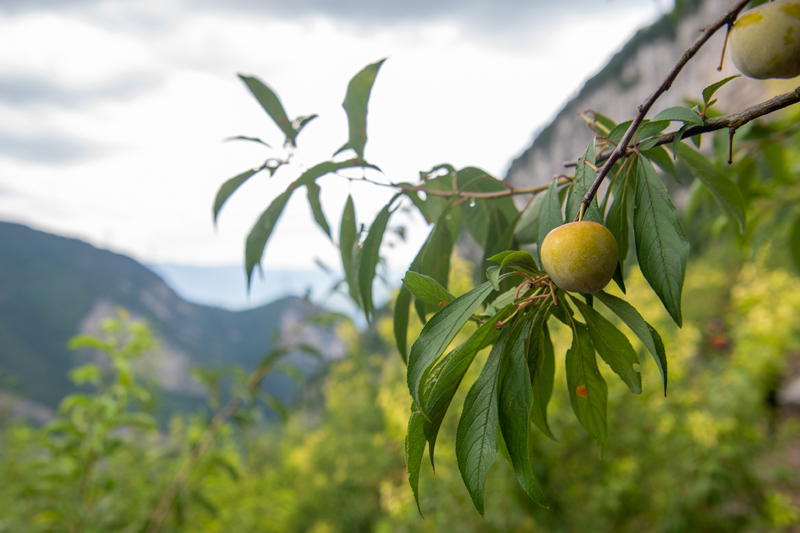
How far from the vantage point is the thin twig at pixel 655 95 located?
0.89ft

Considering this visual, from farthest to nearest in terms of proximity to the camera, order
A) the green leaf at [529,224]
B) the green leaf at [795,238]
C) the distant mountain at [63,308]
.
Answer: the distant mountain at [63,308] → the green leaf at [795,238] → the green leaf at [529,224]

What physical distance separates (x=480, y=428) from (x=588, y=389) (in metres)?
0.13

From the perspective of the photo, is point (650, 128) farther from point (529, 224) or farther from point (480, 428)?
point (480, 428)

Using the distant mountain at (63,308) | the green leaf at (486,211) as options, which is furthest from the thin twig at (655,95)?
the distant mountain at (63,308)

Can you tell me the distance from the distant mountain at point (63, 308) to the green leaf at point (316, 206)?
7.37 meters

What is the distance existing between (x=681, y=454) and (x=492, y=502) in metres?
0.93

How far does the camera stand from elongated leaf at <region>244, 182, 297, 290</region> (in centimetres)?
45

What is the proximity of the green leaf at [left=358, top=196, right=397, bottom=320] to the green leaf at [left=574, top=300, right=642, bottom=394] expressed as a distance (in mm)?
206

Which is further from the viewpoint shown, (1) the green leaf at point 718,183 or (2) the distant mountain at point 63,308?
(2) the distant mountain at point 63,308

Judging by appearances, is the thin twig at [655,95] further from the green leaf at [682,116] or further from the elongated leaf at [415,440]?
the elongated leaf at [415,440]

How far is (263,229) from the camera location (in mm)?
454

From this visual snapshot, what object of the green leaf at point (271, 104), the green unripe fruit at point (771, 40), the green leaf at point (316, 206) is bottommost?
the green leaf at point (316, 206)

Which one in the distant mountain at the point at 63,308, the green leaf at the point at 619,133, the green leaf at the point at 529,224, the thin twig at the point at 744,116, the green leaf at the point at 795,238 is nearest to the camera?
the thin twig at the point at 744,116

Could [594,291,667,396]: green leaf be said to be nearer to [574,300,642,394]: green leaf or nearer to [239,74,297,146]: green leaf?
[574,300,642,394]: green leaf
